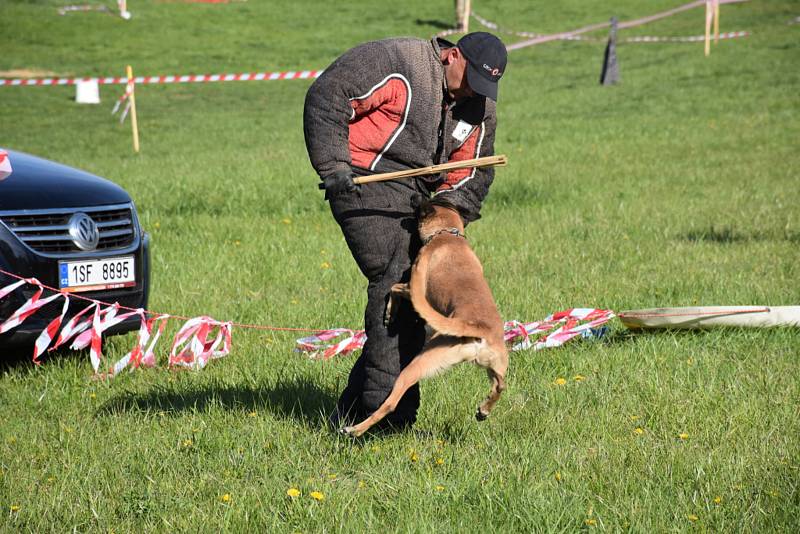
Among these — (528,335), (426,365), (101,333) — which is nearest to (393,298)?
(426,365)

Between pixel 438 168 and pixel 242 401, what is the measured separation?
178 cm

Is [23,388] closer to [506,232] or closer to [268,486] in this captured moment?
[268,486]

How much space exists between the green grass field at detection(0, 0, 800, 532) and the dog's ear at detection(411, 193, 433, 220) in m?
1.03

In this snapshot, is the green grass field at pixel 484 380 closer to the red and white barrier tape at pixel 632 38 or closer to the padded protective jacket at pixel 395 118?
the padded protective jacket at pixel 395 118

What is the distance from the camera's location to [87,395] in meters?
5.27

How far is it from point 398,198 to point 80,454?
1.85 metres

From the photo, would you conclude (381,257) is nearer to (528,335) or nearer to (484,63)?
(484,63)

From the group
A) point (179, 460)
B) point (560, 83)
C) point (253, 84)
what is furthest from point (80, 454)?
point (253, 84)

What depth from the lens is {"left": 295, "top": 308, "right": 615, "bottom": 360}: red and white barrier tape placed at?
5.85m

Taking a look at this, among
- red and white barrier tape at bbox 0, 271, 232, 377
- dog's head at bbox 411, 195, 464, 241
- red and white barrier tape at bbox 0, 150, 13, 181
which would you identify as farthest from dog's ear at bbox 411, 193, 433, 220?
red and white barrier tape at bbox 0, 150, 13, 181

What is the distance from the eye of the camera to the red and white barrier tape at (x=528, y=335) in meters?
5.85

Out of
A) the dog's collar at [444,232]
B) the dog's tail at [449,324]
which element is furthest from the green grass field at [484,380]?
the dog's collar at [444,232]

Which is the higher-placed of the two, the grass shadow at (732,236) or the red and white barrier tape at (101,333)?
the red and white barrier tape at (101,333)

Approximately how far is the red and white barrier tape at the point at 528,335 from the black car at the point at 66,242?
113cm
